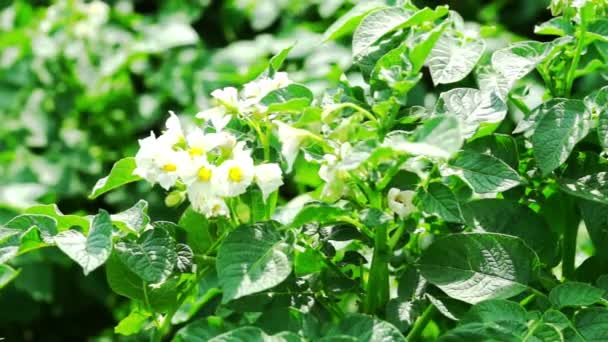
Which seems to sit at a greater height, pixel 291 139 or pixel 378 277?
pixel 291 139

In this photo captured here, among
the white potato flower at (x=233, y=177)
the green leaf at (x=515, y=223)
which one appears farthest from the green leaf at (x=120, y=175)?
the green leaf at (x=515, y=223)

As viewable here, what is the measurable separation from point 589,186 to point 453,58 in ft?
0.58

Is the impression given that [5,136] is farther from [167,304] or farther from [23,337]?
[167,304]

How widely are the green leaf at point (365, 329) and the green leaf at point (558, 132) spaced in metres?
0.22

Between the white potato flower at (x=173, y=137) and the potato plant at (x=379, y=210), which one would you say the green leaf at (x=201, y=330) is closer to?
the potato plant at (x=379, y=210)

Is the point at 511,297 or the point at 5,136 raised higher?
the point at 511,297

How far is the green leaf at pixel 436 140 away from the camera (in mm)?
755

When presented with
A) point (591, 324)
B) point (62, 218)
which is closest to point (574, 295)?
point (591, 324)

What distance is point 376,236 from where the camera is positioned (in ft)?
3.04

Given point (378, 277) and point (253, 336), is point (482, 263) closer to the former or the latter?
point (378, 277)

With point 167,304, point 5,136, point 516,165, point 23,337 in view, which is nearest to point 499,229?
point 516,165

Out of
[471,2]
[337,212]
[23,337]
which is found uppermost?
[337,212]

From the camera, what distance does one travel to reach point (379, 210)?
2.85 feet

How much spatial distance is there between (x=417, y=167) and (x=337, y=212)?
0.34ft
